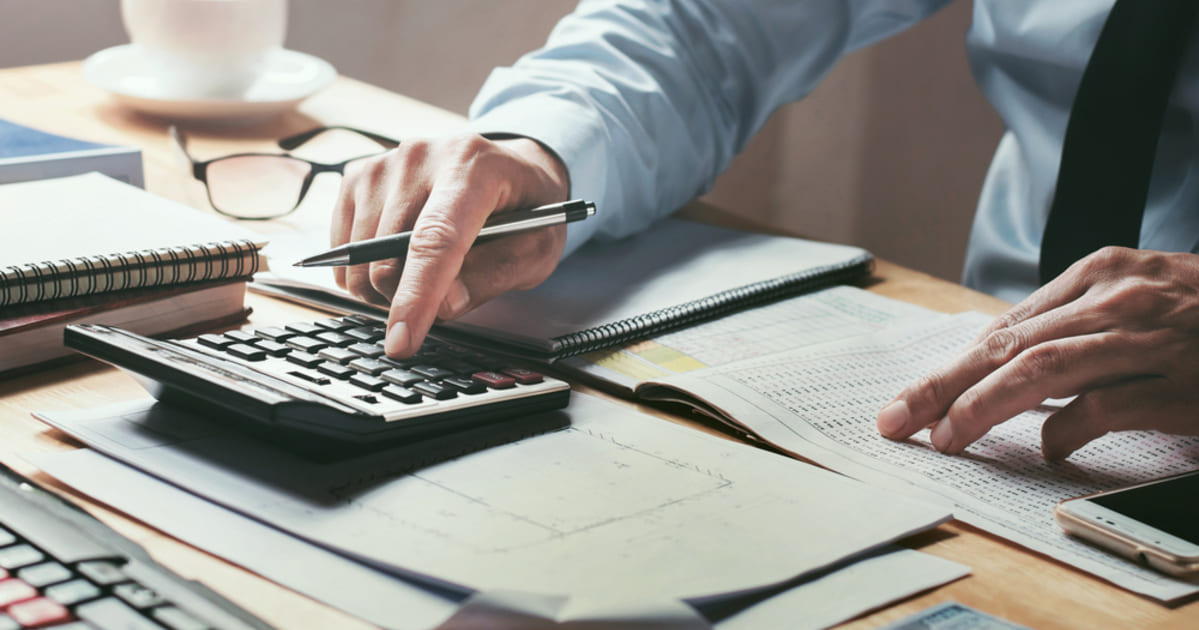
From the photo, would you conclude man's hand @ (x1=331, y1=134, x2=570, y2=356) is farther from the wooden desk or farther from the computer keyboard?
the computer keyboard

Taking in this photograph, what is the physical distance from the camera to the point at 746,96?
1.17 meters

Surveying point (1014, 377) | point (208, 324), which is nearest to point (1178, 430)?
point (1014, 377)

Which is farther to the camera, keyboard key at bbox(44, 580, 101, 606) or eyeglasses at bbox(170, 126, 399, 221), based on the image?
eyeglasses at bbox(170, 126, 399, 221)

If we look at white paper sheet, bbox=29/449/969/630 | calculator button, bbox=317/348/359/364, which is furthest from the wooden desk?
calculator button, bbox=317/348/359/364

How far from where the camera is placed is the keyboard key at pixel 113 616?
346 millimetres

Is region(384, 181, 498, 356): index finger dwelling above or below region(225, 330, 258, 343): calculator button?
above

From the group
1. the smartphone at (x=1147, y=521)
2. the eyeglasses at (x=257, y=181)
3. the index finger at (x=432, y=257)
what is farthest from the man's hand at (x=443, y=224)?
the smartphone at (x=1147, y=521)

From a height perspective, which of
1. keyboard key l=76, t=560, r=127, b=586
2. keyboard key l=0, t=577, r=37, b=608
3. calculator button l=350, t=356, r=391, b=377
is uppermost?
calculator button l=350, t=356, r=391, b=377

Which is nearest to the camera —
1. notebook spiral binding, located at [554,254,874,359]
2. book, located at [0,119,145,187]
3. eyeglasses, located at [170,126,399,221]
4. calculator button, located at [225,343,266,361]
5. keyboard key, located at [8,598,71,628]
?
keyboard key, located at [8,598,71,628]

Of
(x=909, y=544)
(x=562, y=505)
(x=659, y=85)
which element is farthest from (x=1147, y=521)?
(x=659, y=85)

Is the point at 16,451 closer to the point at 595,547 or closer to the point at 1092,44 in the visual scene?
the point at 595,547

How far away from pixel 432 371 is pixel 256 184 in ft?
1.69

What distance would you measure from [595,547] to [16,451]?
0.95ft

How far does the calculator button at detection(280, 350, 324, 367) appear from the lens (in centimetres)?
56
